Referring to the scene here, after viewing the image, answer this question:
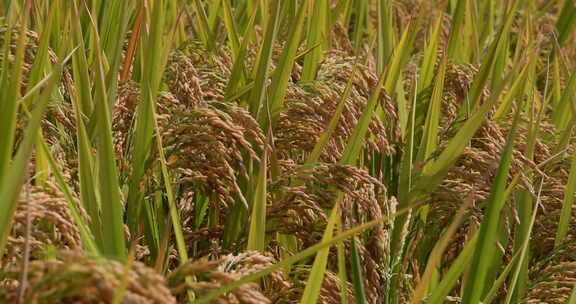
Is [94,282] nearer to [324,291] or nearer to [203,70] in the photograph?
[324,291]

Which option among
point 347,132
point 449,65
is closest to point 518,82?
point 449,65

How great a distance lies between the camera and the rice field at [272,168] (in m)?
1.42

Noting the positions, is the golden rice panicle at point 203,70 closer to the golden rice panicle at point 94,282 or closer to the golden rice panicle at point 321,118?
the golden rice panicle at point 321,118

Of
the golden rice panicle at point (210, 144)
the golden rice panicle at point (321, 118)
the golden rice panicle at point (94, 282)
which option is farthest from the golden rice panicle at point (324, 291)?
the golden rice panicle at point (94, 282)

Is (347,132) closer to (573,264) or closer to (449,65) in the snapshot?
(573,264)

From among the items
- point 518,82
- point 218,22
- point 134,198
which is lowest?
point 134,198

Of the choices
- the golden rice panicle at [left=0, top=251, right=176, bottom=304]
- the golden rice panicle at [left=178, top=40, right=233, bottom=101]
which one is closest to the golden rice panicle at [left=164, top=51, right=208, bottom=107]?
the golden rice panicle at [left=178, top=40, right=233, bottom=101]

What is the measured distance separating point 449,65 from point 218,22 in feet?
2.05

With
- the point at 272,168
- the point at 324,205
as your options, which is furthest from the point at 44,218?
the point at 272,168

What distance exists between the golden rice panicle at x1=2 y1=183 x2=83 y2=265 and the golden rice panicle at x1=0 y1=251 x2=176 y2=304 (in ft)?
0.65

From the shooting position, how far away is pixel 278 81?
2066mm

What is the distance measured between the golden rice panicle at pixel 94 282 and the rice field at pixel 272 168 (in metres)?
0.07

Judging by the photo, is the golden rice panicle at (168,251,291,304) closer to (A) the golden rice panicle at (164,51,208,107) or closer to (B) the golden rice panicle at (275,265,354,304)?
(B) the golden rice panicle at (275,265,354,304)

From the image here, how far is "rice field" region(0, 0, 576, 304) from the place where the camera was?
55.9 inches
